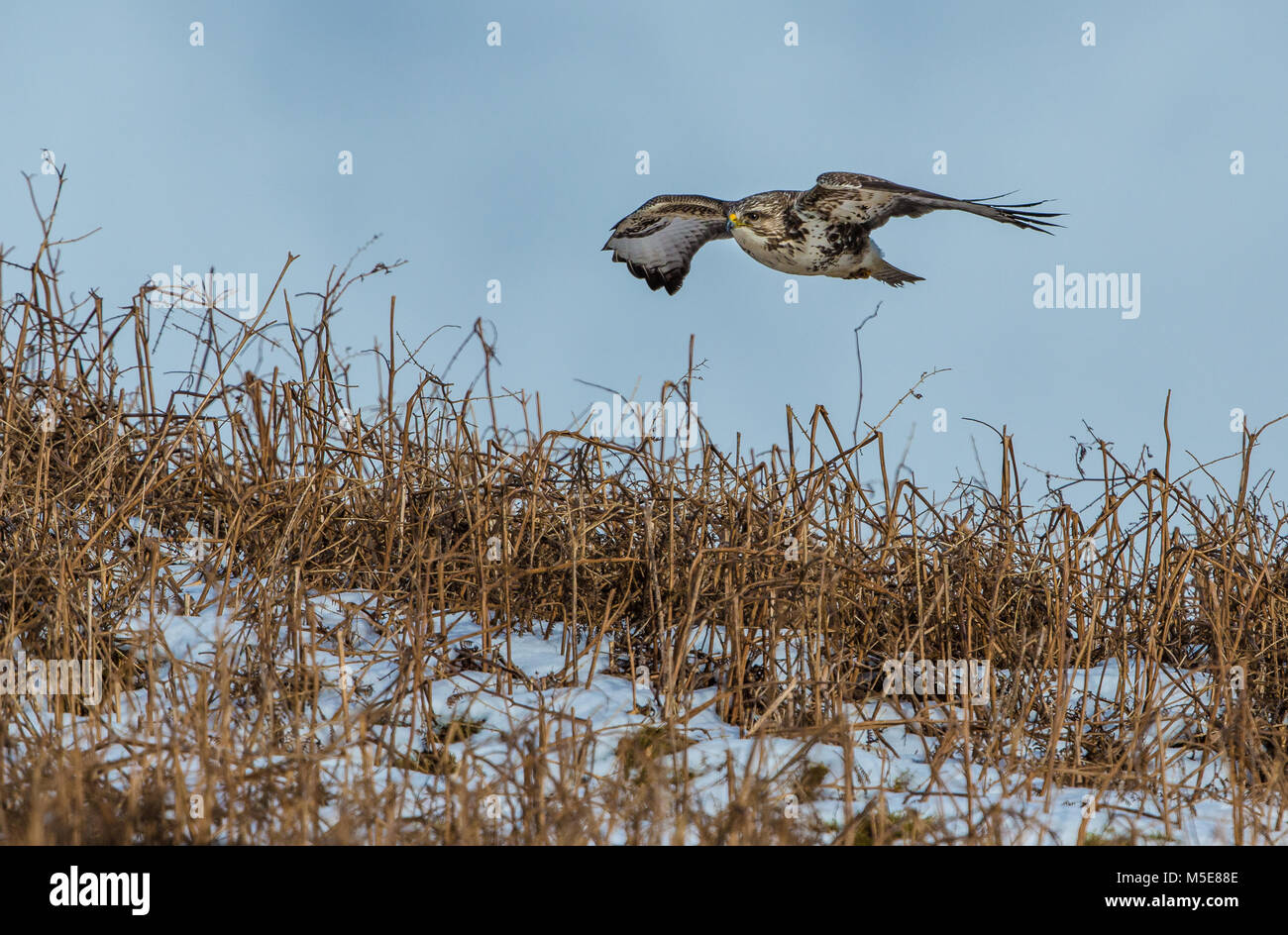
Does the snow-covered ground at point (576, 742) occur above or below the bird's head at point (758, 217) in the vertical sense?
below

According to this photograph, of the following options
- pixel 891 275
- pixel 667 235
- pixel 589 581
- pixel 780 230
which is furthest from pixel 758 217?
pixel 589 581

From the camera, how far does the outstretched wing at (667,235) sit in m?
8.02

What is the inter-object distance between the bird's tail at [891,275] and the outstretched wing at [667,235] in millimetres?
1200

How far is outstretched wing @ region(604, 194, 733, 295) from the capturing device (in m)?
8.02

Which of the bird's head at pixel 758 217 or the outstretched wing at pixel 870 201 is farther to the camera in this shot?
the bird's head at pixel 758 217

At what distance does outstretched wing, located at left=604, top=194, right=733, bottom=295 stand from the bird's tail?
1200mm

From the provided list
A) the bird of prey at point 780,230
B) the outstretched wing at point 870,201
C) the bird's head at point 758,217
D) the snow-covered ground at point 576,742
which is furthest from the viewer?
the bird's head at point 758,217

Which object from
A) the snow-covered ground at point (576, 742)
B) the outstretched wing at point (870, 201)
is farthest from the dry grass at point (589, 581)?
the outstretched wing at point (870, 201)

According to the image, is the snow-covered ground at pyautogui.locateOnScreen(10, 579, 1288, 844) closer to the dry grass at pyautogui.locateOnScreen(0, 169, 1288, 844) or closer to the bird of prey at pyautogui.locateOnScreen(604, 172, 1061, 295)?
the dry grass at pyautogui.locateOnScreen(0, 169, 1288, 844)

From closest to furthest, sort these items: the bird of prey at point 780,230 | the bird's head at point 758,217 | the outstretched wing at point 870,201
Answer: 1. the outstretched wing at point 870,201
2. the bird of prey at point 780,230
3. the bird's head at point 758,217

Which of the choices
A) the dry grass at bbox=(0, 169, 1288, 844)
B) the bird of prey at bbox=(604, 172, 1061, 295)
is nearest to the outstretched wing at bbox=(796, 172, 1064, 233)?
the bird of prey at bbox=(604, 172, 1061, 295)

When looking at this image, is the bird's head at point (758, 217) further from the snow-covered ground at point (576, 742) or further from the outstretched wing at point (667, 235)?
the snow-covered ground at point (576, 742)

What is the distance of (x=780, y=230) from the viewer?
8406 mm
